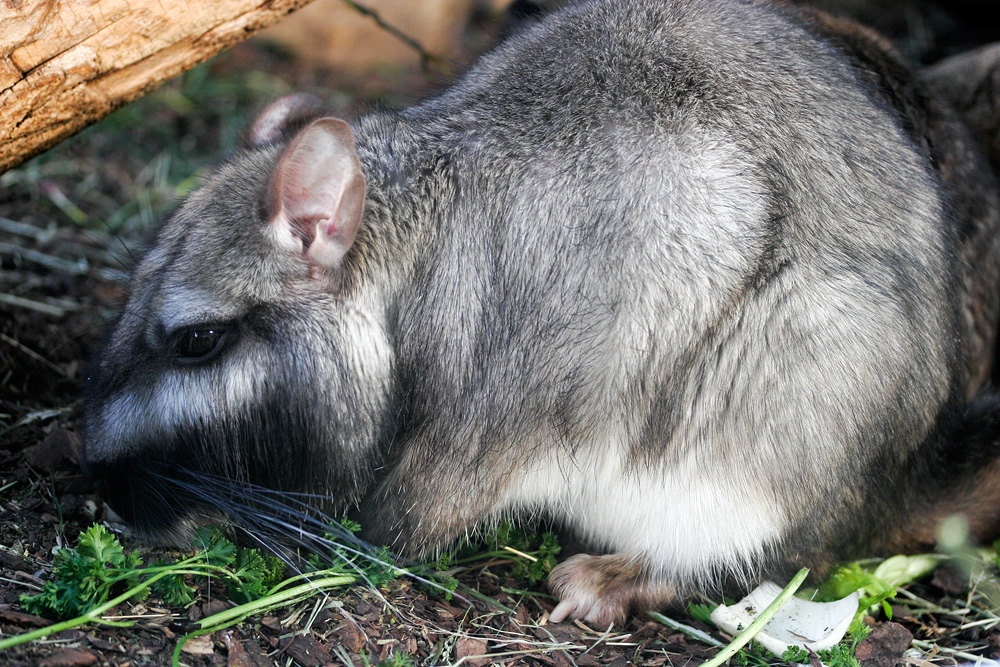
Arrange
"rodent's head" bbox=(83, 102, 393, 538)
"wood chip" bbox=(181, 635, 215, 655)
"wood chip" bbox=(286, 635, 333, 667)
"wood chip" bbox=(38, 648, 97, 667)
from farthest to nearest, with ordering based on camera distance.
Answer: "rodent's head" bbox=(83, 102, 393, 538)
"wood chip" bbox=(286, 635, 333, 667)
"wood chip" bbox=(181, 635, 215, 655)
"wood chip" bbox=(38, 648, 97, 667)

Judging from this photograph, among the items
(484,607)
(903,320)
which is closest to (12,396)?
(484,607)

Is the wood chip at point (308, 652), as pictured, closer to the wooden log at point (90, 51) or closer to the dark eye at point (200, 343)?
the dark eye at point (200, 343)

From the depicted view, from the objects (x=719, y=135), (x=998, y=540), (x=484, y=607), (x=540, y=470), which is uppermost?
(x=719, y=135)

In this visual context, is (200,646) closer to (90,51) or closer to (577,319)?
(577,319)

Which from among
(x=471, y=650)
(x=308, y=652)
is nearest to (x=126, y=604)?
(x=308, y=652)

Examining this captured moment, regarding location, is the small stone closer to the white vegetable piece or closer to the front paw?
the white vegetable piece

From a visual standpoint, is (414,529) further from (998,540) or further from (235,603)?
(998,540)

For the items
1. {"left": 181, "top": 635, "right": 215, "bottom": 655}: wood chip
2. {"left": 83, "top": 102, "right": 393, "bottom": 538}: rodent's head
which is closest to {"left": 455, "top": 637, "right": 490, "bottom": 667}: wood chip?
{"left": 83, "top": 102, "right": 393, "bottom": 538}: rodent's head
